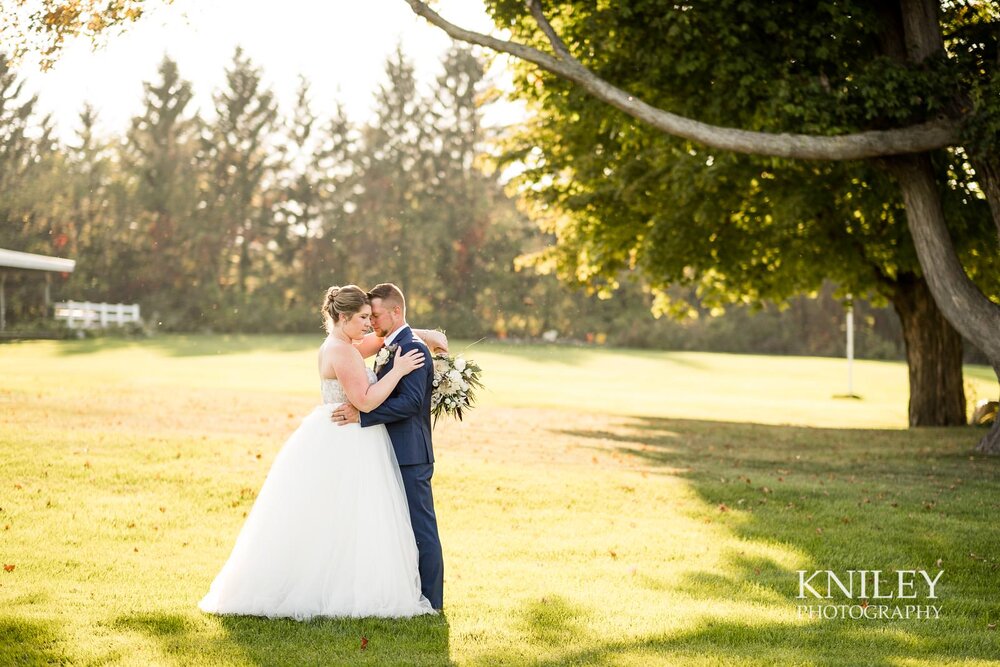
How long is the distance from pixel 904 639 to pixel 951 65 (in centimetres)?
1056

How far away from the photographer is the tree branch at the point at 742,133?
14836 millimetres

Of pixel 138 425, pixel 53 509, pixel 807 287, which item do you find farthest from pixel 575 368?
pixel 53 509

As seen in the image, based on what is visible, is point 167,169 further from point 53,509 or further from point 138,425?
point 53,509

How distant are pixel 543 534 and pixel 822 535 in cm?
283

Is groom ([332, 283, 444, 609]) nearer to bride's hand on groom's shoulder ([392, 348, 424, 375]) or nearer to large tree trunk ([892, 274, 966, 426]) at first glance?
bride's hand on groom's shoulder ([392, 348, 424, 375])

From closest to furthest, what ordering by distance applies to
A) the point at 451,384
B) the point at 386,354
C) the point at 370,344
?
the point at 386,354
the point at 370,344
the point at 451,384

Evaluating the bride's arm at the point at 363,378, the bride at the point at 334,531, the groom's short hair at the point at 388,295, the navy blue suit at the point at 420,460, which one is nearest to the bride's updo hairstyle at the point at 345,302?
the bride at the point at 334,531

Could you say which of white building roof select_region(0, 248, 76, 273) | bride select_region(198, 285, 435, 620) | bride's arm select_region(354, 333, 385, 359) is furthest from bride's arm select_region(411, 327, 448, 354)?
white building roof select_region(0, 248, 76, 273)

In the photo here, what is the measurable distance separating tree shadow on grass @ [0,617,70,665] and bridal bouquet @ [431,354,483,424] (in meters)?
2.88

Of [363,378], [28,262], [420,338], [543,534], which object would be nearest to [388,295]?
[420,338]

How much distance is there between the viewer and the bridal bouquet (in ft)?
25.7

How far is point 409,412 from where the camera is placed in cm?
730

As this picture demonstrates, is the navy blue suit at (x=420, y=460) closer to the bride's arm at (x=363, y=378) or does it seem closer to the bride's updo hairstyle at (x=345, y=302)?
the bride's arm at (x=363, y=378)

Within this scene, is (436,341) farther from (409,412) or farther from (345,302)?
(345,302)
